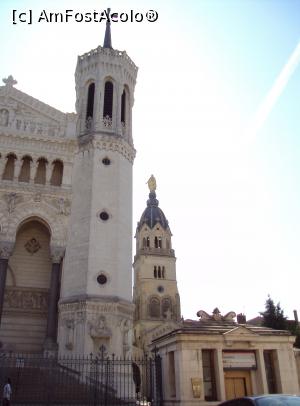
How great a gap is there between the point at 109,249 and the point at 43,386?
29.9ft

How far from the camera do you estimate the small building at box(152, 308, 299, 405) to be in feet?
53.5

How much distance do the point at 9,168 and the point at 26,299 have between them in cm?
864

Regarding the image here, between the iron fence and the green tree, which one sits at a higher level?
the green tree

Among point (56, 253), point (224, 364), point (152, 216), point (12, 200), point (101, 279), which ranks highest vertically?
point (152, 216)

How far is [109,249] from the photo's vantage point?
25.9 meters

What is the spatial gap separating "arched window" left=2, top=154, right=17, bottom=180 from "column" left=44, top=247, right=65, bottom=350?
19.2 ft

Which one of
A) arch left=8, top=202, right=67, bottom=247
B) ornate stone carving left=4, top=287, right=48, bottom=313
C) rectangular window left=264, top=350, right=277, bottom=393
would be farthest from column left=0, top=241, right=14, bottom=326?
rectangular window left=264, top=350, right=277, bottom=393

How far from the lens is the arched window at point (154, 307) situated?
66.6 metres

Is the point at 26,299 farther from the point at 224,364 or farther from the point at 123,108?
the point at 123,108

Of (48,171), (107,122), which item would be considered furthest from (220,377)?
(107,122)

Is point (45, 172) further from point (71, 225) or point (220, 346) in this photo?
point (220, 346)

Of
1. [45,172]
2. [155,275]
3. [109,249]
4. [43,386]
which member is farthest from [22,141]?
[155,275]

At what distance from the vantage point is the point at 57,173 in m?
29.3

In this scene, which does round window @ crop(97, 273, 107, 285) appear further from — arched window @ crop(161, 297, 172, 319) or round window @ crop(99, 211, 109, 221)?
arched window @ crop(161, 297, 172, 319)
